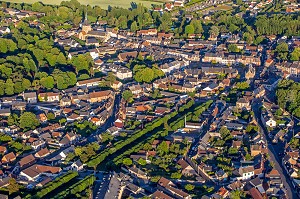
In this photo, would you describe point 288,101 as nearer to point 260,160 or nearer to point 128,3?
point 260,160

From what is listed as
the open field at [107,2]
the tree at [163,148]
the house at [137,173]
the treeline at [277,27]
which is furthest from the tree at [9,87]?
the open field at [107,2]

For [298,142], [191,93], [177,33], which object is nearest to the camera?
[298,142]

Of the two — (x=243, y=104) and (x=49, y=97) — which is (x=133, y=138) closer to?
(x=243, y=104)

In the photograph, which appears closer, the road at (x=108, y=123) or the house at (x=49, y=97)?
the road at (x=108, y=123)

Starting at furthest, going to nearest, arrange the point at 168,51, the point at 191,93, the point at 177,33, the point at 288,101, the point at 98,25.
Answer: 1. the point at 98,25
2. the point at 177,33
3. the point at 168,51
4. the point at 191,93
5. the point at 288,101

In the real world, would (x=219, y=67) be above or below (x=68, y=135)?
above

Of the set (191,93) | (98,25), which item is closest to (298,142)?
(191,93)

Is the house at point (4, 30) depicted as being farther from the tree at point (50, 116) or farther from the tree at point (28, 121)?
the tree at point (28, 121)
